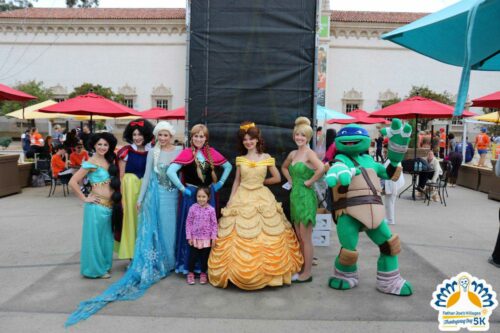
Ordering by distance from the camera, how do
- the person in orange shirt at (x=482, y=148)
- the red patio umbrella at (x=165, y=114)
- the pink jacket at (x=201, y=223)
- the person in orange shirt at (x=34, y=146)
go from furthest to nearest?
the person in orange shirt at (x=482, y=148) < the red patio umbrella at (x=165, y=114) < the person in orange shirt at (x=34, y=146) < the pink jacket at (x=201, y=223)

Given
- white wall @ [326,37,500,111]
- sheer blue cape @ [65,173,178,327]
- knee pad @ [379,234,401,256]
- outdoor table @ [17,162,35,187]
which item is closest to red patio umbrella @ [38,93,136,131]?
outdoor table @ [17,162,35,187]

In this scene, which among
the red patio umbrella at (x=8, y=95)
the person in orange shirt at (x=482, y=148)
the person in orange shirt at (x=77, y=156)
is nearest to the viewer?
the red patio umbrella at (x=8, y=95)

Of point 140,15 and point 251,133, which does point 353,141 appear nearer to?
point 251,133

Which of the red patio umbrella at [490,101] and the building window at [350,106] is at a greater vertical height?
the building window at [350,106]

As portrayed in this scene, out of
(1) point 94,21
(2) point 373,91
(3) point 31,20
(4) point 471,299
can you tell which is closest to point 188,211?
(4) point 471,299

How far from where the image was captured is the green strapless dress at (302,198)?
441 centimetres

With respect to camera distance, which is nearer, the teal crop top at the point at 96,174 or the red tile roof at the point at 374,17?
the teal crop top at the point at 96,174

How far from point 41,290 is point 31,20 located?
37.6 m

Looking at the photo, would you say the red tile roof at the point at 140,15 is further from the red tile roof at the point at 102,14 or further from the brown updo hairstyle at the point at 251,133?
the brown updo hairstyle at the point at 251,133

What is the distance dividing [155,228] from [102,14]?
3635cm

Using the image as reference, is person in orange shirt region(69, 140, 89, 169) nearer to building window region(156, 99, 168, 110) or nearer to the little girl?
the little girl

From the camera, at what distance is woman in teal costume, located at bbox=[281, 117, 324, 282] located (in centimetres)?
441

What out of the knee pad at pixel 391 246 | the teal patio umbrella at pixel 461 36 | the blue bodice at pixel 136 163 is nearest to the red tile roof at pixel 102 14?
the blue bodice at pixel 136 163

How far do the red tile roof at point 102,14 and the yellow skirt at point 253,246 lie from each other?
109 feet
